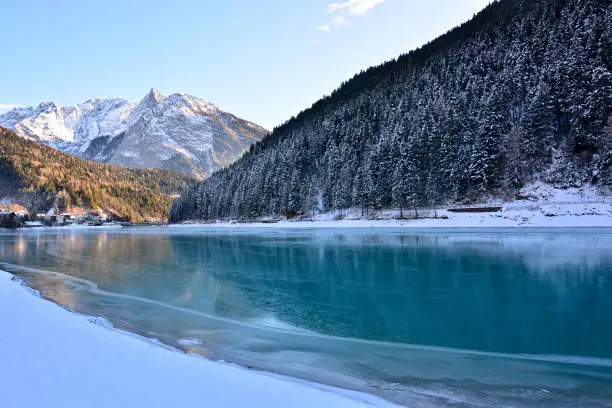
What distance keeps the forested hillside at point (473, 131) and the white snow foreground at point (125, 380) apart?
55.1 metres

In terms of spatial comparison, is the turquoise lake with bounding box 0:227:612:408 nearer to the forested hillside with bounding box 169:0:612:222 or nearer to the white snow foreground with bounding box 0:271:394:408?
the white snow foreground with bounding box 0:271:394:408

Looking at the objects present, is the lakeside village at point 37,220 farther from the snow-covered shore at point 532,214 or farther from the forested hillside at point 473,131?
the snow-covered shore at point 532,214

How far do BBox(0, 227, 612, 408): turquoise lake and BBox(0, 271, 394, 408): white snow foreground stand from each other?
4.57ft

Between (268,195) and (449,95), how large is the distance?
161 feet

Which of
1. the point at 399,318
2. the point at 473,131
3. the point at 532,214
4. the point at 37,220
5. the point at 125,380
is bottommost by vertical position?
the point at 399,318

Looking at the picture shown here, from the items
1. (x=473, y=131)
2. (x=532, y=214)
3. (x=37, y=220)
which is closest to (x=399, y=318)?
(x=532, y=214)

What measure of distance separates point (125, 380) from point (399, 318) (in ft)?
27.2

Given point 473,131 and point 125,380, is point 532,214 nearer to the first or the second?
point 473,131

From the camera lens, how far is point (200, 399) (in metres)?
4.87

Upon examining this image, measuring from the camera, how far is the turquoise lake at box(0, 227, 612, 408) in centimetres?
695

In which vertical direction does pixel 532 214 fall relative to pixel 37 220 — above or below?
below

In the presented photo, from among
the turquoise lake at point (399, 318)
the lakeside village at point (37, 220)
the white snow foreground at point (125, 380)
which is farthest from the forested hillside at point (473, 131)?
the lakeside village at point (37, 220)

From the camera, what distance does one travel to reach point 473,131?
213 ft

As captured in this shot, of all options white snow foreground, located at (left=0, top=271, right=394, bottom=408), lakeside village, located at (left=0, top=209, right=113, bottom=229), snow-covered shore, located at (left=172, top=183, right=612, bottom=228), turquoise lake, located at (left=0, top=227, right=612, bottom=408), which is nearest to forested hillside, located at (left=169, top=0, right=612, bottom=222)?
snow-covered shore, located at (left=172, top=183, right=612, bottom=228)
